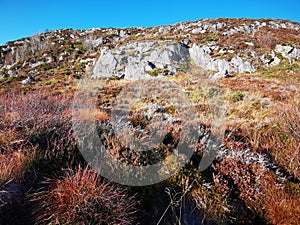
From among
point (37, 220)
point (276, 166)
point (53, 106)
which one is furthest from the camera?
point (53, 106)

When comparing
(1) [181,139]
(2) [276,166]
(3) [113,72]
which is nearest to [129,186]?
(1) [181,139]

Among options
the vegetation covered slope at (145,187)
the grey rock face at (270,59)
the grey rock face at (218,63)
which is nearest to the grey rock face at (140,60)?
the grey rock face at (218,63)

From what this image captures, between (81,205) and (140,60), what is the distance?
25.8 metres

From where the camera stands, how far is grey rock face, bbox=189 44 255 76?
23.9 meters

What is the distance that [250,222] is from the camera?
3230 mm

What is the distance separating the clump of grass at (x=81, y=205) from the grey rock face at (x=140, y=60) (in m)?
20.8

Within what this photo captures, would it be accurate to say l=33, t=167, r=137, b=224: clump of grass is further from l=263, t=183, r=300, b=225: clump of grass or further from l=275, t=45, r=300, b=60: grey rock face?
l=275, t=45, r=300, b=60: grey rock face

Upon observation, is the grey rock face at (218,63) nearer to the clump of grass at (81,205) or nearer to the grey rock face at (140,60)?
→ the grey rock face at (140,60)

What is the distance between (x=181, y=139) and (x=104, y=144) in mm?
1774

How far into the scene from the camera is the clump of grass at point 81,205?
2.55 meters

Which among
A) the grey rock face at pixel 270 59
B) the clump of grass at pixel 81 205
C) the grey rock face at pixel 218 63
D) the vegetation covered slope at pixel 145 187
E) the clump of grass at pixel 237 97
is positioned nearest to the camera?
the clump of grass at pixel 81 205

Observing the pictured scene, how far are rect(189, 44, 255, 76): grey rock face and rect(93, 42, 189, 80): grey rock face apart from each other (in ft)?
4.59

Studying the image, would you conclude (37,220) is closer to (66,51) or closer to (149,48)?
(149,48)

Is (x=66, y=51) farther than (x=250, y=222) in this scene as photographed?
Yes
